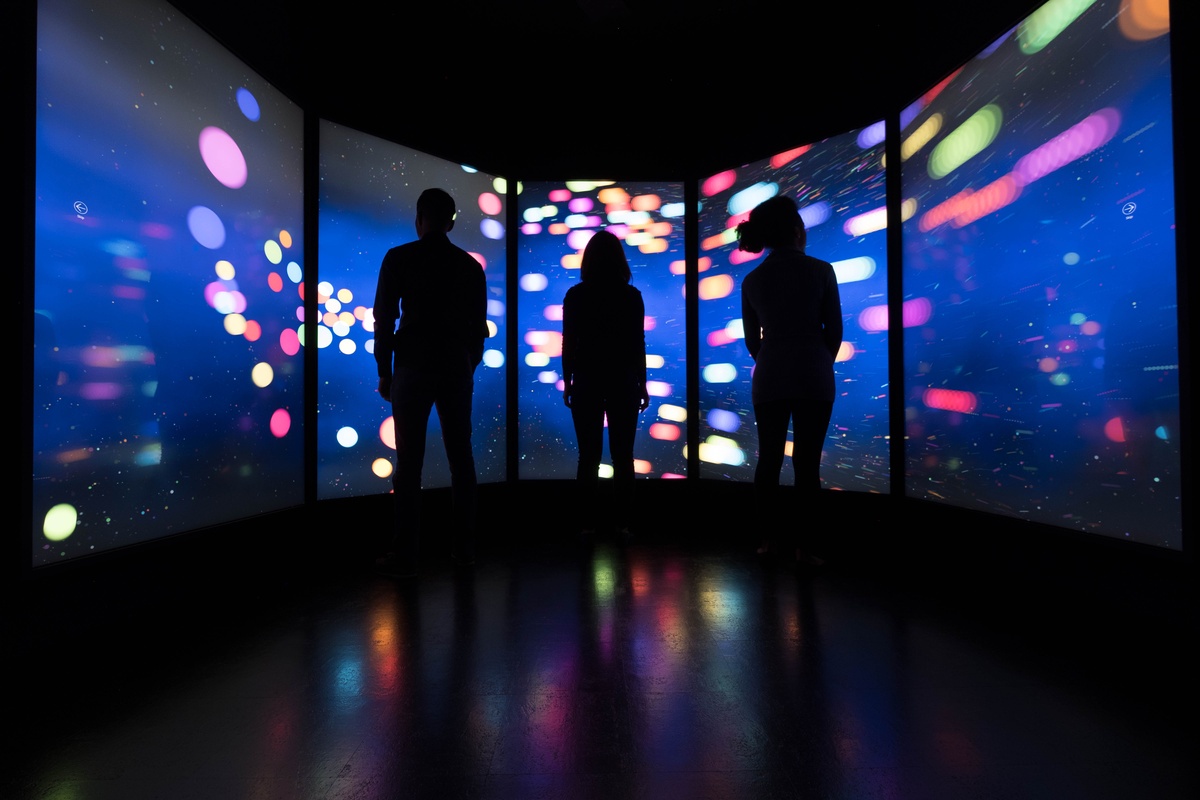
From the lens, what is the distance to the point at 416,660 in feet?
5.31

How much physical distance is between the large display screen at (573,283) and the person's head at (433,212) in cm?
119

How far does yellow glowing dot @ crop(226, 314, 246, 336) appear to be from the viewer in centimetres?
235

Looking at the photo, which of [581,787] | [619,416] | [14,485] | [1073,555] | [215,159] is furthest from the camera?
[619,416]

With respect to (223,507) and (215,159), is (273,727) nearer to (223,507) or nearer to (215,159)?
(223,507)

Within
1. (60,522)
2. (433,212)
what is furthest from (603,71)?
(60,522)

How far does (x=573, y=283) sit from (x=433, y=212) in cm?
133

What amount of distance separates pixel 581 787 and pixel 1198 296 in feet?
6.37

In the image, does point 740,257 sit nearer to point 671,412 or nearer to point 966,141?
point 671,412

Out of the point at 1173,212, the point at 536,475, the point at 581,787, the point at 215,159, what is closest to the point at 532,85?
the point at 215,159

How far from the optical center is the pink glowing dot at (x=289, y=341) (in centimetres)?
268

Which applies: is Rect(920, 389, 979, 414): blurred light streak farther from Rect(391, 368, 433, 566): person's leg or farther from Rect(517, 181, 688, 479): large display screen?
Rect(391, 368, 433, 566): person's leg

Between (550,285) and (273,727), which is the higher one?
(550,285)

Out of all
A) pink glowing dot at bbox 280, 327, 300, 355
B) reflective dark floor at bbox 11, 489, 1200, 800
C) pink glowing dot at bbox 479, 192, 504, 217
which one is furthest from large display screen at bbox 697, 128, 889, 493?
pink glowing dot at bbox 280, 327, 300, 355

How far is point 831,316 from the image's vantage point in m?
2.44
